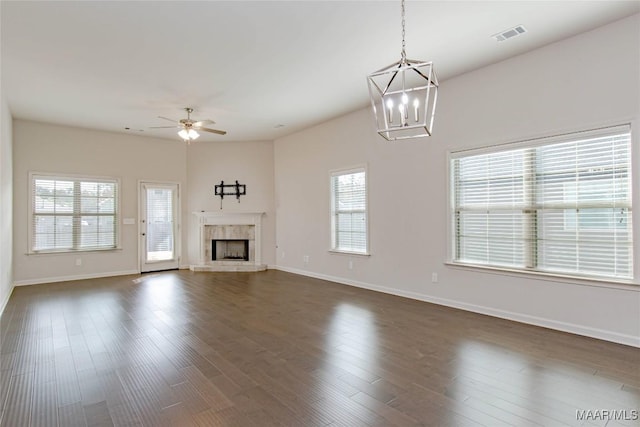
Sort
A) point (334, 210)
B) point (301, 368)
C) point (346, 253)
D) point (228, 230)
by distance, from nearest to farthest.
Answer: point (301, 368) < point (346, 253) < point (334, 210) < point (228, 230)

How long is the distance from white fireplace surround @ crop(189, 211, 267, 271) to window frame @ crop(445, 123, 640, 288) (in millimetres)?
4780

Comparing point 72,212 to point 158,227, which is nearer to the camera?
point 72,212

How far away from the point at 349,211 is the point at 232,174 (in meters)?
3.49

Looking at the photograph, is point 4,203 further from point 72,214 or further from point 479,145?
point 479,145

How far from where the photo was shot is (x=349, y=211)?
21.4 ft

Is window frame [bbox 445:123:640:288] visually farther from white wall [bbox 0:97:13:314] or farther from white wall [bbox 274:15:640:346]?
white wall [bbox 0:97:13:314]

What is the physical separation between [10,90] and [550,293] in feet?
24.5

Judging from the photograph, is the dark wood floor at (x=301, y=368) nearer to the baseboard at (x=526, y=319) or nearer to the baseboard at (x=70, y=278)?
the baseboard at (x=526, y=319)

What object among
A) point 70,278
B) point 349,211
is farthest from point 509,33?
point 70,278

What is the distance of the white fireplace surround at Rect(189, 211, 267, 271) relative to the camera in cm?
834

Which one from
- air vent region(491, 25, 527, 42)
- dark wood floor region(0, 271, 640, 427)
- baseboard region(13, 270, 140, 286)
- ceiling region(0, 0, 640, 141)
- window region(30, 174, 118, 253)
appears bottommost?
dark wood floor region(0, 271, 640, 427)

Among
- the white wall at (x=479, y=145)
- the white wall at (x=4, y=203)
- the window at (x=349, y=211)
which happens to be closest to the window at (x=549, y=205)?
the white wall at (x=479, y=145)

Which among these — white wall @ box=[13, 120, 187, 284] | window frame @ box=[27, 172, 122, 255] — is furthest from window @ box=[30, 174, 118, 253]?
white wall @ box=[13, 120, 187, 284]

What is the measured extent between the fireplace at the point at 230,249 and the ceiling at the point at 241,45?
371 centimetres
